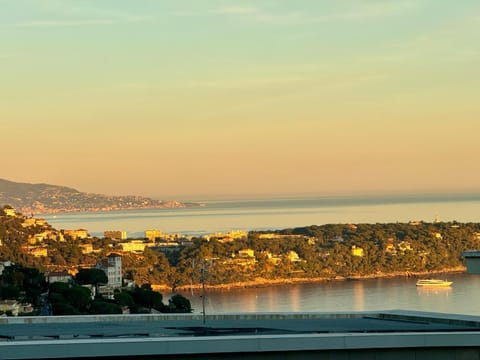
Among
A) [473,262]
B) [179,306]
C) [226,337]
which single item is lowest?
[226,337]

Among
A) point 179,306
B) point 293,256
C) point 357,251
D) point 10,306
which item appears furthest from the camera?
point 357,251

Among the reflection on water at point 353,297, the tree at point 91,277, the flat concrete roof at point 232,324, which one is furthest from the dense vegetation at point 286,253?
the flat concrete roof at point 232,324

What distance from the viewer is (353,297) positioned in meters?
94.8

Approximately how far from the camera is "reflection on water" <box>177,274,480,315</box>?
81.7m

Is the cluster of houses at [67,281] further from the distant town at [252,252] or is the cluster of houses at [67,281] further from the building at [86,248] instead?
the building at [86,248]

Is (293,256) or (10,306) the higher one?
(293,256)

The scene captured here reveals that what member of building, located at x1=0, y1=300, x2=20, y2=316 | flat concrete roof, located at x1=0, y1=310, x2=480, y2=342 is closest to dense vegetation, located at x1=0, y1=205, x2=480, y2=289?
building, located at x1=0, y1=300, x2=20, y2=316

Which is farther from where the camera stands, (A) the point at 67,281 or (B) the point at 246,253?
(B) the point at 246,253

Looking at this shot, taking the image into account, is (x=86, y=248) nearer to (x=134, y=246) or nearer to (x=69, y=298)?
(x=134, y=246)

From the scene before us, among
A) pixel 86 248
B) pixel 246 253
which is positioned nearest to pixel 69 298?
pixel 86 248

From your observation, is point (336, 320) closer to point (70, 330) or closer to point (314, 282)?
point (70, 330)

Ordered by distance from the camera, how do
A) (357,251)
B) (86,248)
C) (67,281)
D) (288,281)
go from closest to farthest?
(67,281)
(86,248)
(288,281)
(357,251)

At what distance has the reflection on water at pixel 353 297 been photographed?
268ft

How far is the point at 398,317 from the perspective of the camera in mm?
16688
